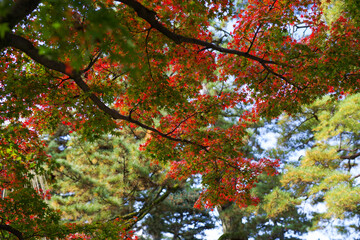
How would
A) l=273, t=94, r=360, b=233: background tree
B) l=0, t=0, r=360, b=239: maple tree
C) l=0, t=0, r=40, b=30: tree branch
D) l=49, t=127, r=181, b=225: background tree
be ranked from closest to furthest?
1. l=0, t=0, r=40, b=30: tree branch
2. l=0, t=0, r=360, b=239: maple tree
3. l=273, t=94, r=360, b=233: background tree
4. l=49, t=127, r=181, b=225: background tree

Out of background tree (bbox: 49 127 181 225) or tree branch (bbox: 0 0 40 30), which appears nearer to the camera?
tree branch (bbox: 0 0 40 30)

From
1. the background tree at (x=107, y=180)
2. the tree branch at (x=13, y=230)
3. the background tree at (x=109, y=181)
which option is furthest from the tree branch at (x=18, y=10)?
the background tree at (x=109, y=181)

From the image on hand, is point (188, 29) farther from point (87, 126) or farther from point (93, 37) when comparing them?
point (93, 37)

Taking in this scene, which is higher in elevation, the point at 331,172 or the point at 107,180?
the point at 107,180

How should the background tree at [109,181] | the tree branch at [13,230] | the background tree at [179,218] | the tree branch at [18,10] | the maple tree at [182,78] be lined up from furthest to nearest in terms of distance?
1. the background tree at [179,218]
2. the background tree at [109,181]
3. the maple tree at [182,78]
4. the tree branch at [13,230]
5. the tree branch at [18,10]

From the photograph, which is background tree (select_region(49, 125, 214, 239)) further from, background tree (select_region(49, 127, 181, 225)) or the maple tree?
the maple tree

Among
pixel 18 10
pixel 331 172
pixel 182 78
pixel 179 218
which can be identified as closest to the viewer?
pixel 18 10

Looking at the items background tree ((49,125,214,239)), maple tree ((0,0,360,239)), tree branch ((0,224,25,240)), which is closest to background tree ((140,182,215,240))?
background tree ((49,125,214,239))

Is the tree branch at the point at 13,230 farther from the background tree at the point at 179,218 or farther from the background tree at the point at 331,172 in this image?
the background tree at the point at 179,218

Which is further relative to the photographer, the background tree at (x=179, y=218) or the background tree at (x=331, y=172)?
the background tree at (x=179, y=218)

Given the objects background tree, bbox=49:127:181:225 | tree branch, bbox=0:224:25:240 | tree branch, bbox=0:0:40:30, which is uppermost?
background tree, bbox=49:127:181:225

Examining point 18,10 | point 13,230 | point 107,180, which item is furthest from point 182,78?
point 107,180

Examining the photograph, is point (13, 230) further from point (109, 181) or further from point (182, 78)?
point (109, 181)

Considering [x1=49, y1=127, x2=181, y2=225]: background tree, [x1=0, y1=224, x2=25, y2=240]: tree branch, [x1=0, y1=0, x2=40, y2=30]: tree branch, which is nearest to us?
[x1=0, y1=0, x2=40, y2=30]: tree branch
